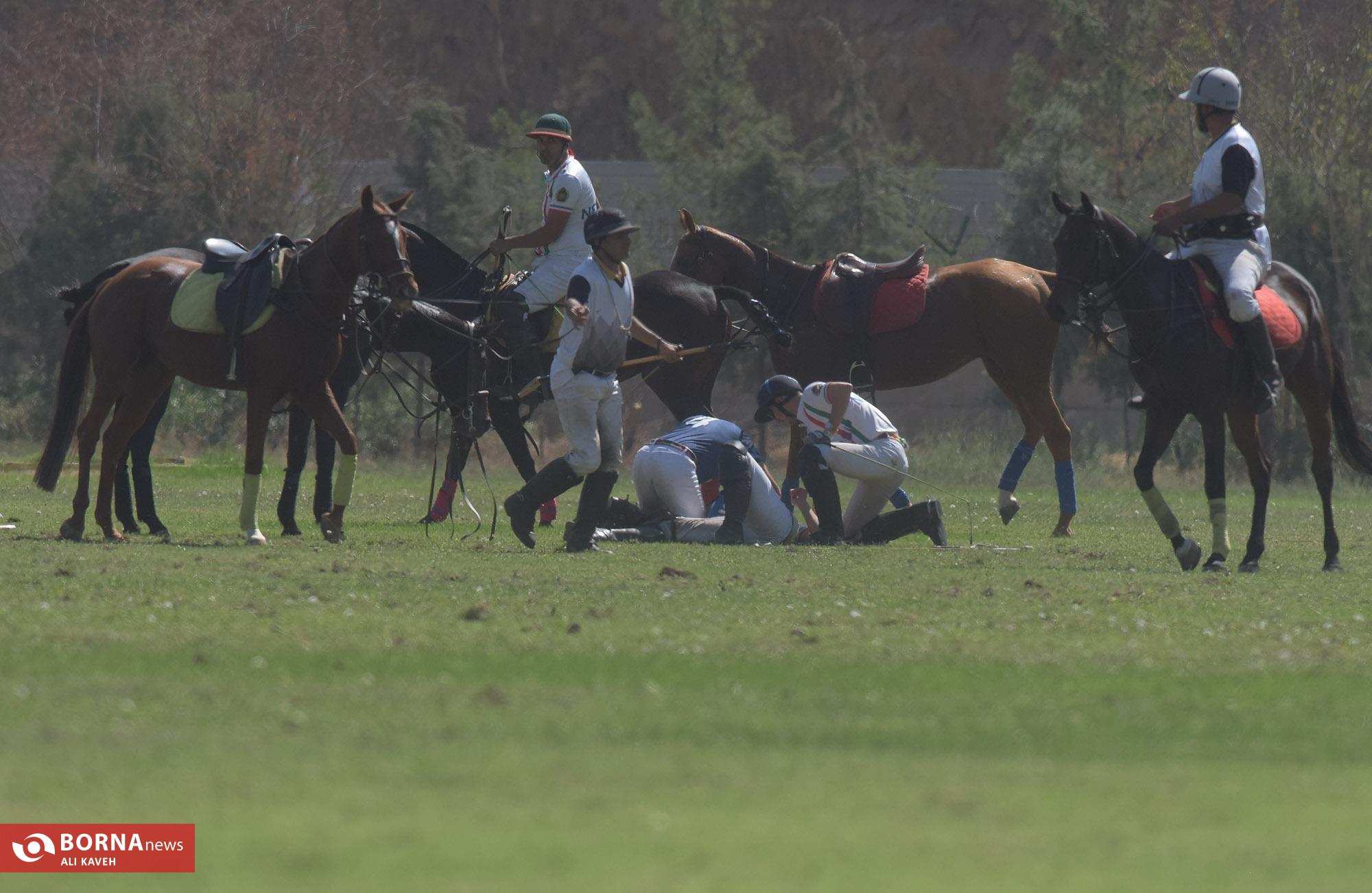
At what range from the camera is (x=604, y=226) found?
47.8 feet

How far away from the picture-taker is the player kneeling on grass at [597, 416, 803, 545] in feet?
53.9

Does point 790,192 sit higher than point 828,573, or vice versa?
point 790,192

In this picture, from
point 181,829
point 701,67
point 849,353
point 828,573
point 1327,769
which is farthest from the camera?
point 701,67

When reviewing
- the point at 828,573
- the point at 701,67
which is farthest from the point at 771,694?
the point at 701,67

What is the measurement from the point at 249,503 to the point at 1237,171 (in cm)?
714

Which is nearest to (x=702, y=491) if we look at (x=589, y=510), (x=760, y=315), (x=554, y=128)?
(x=589, y=510)

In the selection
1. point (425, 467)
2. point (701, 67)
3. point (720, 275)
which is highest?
point (701, 67)

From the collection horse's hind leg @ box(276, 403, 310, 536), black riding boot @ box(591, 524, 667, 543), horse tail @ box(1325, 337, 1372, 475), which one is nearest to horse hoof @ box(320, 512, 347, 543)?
horse's hind leg @ box(276, 403, 310, 536)

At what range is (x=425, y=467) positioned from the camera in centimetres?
3272

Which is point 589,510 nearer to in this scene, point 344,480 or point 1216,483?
point 344,480

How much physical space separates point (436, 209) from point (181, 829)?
128 feet

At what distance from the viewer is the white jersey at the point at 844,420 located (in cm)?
1662

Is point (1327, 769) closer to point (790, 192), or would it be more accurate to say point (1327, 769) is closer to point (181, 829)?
point (181, 829)

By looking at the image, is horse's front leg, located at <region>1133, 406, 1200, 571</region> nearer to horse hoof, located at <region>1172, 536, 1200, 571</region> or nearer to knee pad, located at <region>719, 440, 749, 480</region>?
horse hoof, located at <region>1172, 536, 1200, 571</region>
